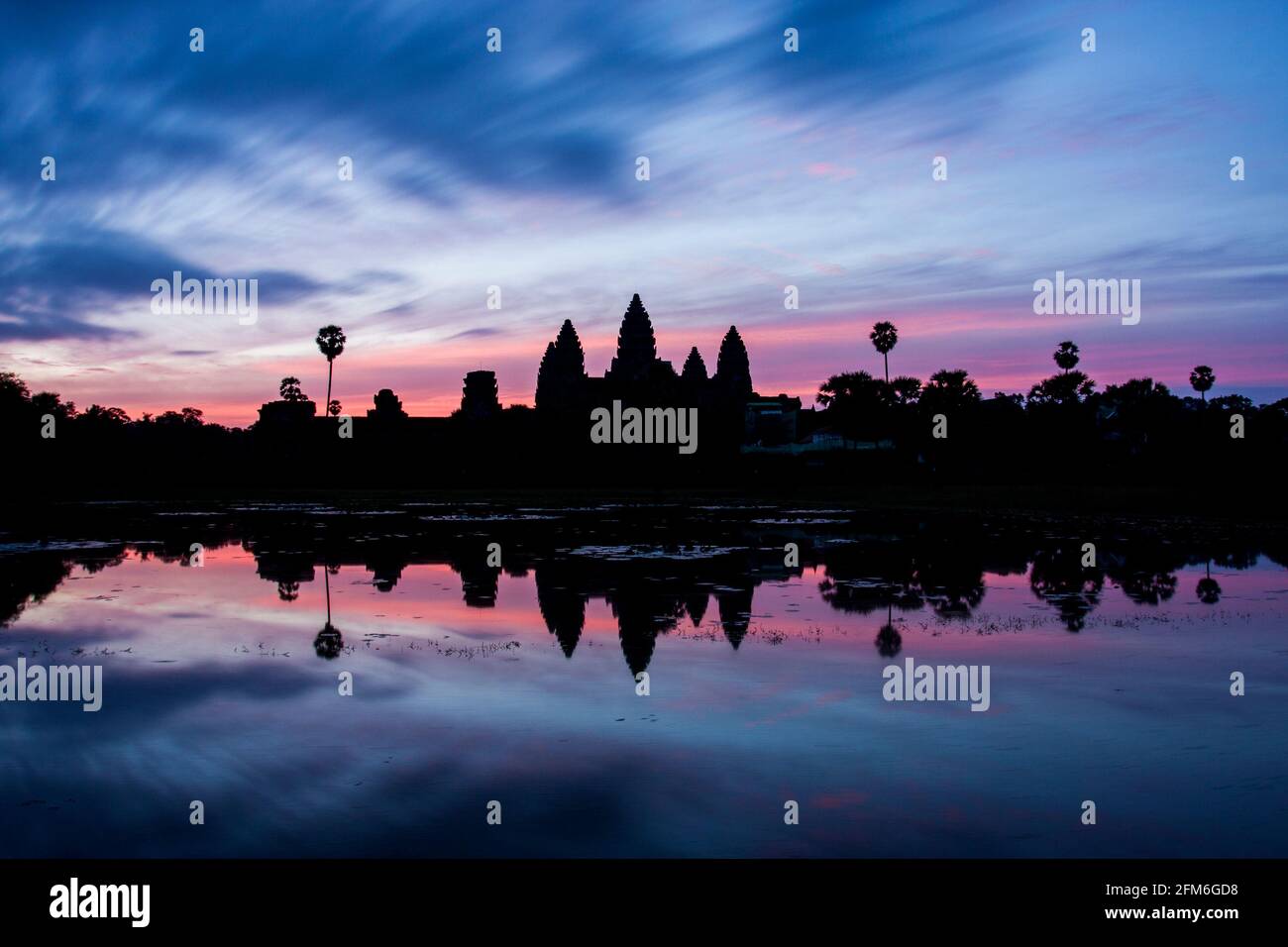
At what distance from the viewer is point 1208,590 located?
21.5m

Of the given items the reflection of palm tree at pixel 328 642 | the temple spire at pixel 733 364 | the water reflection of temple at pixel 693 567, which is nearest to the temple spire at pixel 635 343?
the temple spire at pixel 733 364

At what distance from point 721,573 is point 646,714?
13534 millimetres

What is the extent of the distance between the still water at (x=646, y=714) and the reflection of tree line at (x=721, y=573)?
18cm

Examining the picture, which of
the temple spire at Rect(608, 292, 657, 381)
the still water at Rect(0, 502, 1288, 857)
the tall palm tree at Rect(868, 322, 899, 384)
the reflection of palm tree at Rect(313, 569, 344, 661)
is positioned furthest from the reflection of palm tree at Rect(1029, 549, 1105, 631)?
the temple spire at Rect(608, 292, 657, 381)

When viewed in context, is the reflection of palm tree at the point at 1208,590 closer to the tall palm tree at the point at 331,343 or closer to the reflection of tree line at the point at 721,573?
the reflection of tree line at the point at 721,573

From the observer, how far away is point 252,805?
8.52 m

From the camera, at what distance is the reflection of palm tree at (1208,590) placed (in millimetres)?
20172

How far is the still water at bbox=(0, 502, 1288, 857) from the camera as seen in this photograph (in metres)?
8.02

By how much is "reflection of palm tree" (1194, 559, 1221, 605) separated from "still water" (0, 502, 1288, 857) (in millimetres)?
141

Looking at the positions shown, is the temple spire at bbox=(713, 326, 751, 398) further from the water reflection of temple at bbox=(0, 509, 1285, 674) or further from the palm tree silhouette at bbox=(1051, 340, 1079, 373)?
the water reflection of temple at bbox=(0, 509, 1285, 674)
